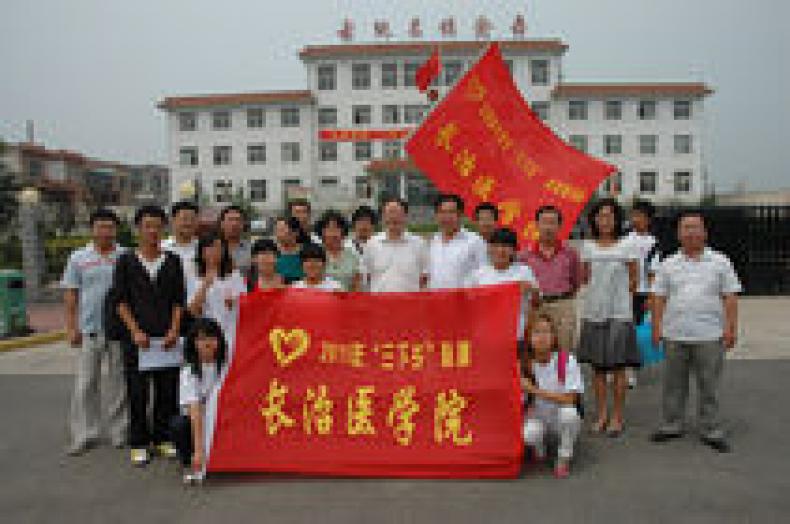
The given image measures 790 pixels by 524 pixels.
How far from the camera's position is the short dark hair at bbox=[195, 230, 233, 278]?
13.4ft

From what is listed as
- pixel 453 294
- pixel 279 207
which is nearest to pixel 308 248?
pixel 453 294

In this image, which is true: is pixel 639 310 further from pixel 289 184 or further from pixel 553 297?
pixel 289 184

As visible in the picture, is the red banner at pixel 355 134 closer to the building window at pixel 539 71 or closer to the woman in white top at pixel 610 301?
the building window at pixel 539 71

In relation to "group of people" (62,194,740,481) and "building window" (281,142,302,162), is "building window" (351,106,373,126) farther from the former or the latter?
"group of people" (62,194,740,481)

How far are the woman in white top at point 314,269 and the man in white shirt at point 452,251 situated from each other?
736 millimetres

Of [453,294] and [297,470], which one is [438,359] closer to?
[453,294]

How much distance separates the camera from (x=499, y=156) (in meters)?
5.45

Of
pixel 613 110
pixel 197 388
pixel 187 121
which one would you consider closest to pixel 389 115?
pixel 187 121

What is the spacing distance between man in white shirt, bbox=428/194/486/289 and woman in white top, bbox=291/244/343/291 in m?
0.74

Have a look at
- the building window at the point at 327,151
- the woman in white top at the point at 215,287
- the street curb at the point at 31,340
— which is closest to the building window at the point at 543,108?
the building window at the point at 327,151

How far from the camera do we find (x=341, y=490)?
141 inches

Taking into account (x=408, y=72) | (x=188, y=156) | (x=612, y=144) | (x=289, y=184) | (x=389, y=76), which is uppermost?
(x=408, y=72)

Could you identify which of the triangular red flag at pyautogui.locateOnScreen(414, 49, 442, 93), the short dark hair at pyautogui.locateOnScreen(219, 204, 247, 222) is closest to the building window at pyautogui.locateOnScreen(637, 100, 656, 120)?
the triangular red flag at pyautogui.locateOnScreen(414, 49, 442, 93)

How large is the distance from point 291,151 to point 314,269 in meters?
35.7
